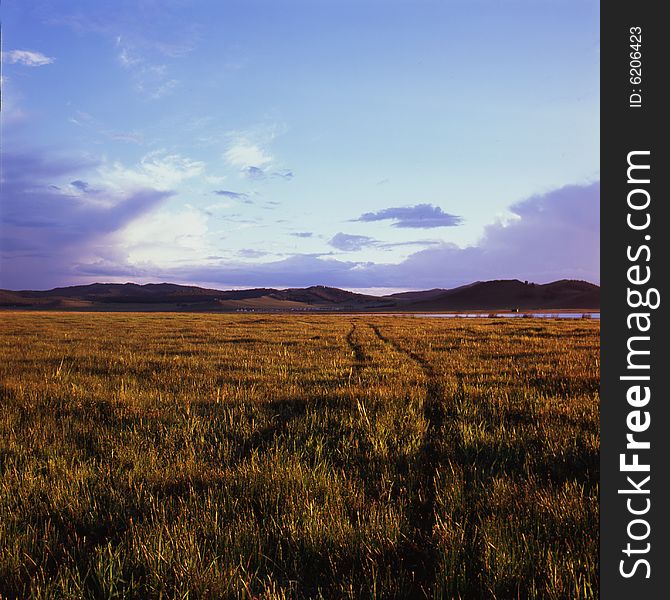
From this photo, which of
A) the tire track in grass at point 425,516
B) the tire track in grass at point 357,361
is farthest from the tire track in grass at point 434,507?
the tire track in grass at point 357,361

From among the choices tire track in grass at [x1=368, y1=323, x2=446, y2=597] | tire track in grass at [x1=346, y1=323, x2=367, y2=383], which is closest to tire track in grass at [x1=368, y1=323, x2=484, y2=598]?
tire track in grass at [x1=368, y1=323, x2=446, y2=597]

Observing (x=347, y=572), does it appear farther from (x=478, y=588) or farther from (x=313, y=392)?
(x=313, y=392)

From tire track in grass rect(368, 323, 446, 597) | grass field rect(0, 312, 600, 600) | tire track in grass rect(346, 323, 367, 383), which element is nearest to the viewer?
grass field rect(0, 312, 600, 600)

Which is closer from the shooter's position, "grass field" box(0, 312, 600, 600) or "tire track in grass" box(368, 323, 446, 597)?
"grass field" box(0, 312, 600, 600)

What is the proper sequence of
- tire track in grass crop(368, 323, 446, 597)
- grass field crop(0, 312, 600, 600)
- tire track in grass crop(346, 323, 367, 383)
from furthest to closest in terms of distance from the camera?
tire track in grass crop(346, 323, 367, 383) → tire track in grass crop(368, 323, 446, 597) → grass field crop(0, 312, 600, 600)

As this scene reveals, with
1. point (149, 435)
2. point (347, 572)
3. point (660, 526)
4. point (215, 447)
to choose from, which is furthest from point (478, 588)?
point (149, 435)

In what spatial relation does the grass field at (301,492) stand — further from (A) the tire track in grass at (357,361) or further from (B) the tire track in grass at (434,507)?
(A) the tire track in grass at (357,361)

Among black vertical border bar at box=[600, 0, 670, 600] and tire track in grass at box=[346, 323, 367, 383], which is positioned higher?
black vertical border bar at box=[600, 0, 670, 600]

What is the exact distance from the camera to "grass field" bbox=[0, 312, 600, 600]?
2824 millimetres

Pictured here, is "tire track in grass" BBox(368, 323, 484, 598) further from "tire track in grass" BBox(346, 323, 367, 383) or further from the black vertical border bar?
"tire track in grass" BBox(346, 323, 367, 383)

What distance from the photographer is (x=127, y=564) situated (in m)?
3.00

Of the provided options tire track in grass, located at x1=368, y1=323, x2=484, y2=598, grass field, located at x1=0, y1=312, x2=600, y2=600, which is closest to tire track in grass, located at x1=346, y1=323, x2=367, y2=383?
grass field, located at x1=0, y1=312, x2=600, y2=600

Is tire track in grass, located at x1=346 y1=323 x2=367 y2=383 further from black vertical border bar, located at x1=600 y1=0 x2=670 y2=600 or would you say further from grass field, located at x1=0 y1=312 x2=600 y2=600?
black vertical border bar, located at x1=600 y1=0 x2=670 y2=600

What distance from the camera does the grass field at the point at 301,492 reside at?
282cm
